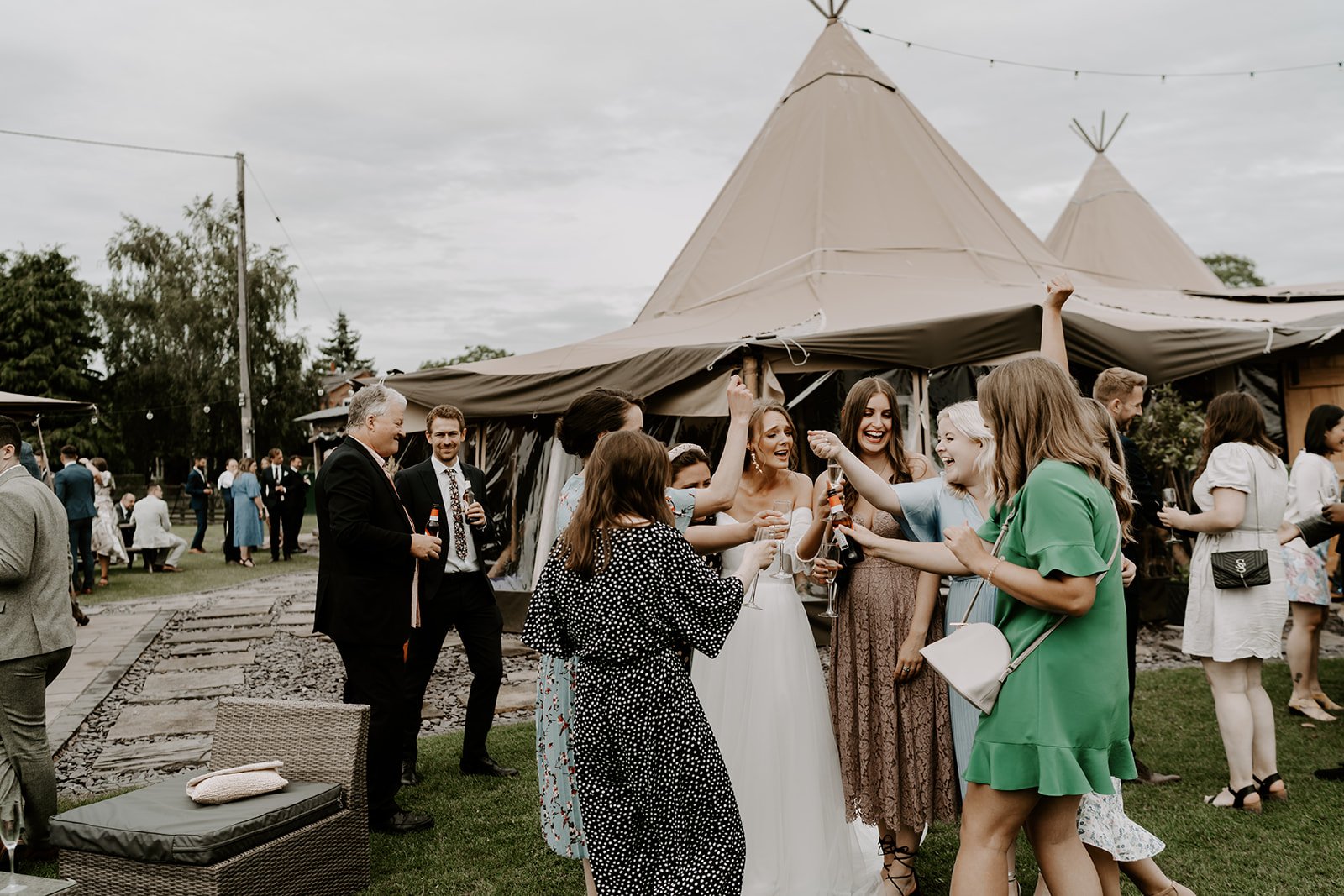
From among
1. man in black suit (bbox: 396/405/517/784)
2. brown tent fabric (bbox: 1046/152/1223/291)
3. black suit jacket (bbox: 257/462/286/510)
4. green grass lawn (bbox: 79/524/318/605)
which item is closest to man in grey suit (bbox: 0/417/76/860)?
man in black suit (bbox: 396/405/517/784)

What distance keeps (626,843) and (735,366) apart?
5102mm

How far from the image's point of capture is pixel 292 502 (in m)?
16.9

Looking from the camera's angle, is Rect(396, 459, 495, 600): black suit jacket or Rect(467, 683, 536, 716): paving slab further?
Rect(467, 683, 536, 716): paving slab

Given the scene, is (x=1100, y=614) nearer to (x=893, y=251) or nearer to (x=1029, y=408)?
(x=1029, y=408)

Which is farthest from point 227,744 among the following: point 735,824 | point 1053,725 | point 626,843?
point 1053,725

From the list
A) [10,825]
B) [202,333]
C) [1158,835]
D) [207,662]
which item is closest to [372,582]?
[10,825]

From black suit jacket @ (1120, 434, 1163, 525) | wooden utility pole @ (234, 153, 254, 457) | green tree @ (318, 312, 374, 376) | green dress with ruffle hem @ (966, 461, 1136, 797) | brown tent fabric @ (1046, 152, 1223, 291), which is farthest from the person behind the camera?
green tree @ (318, 312, 374, 376)

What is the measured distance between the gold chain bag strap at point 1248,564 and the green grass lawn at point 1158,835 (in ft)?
3.17

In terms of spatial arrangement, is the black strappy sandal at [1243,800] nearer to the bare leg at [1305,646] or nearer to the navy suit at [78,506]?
the bare leg at [1305,646]

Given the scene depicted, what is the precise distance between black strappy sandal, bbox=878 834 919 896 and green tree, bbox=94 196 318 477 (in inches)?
1215

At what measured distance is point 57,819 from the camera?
10.5 feet

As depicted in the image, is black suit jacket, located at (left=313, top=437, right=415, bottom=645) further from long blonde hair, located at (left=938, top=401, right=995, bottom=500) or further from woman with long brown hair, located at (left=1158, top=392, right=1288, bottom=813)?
woman with long brown hair, located at (left=1158, top=392, right=1288, bottom=813)

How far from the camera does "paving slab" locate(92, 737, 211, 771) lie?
531 cm

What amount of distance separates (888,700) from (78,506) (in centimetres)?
1218
